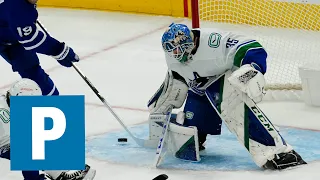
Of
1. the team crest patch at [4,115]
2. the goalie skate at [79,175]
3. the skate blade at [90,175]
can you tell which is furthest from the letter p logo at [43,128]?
the skate blade at [90,175]

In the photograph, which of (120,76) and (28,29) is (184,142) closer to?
(28,29)

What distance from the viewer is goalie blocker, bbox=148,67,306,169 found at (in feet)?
13.8

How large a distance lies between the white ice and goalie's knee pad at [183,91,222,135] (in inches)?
11.5

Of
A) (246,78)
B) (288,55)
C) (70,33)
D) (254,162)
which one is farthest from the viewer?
(70,33)

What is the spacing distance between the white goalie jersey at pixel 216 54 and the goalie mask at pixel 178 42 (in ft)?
0.25

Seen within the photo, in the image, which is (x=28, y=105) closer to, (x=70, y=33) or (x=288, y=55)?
(x=288, y=55)

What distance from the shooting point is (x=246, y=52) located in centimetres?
420

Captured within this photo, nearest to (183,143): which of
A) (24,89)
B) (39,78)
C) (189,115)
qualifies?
(189,115)

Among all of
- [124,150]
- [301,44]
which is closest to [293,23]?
[301,44]

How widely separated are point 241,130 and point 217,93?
0.70 feet

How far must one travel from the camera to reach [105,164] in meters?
4.45

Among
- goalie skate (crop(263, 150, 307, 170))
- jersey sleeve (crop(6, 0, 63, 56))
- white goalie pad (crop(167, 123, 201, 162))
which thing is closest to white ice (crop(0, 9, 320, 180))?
goalie skate (crop(263, 150, 307, 170))

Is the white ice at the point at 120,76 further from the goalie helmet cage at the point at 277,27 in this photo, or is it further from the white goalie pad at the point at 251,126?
the goalie helmet cage at the point at 277,27

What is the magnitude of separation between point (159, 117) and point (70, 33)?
10.1 ft
